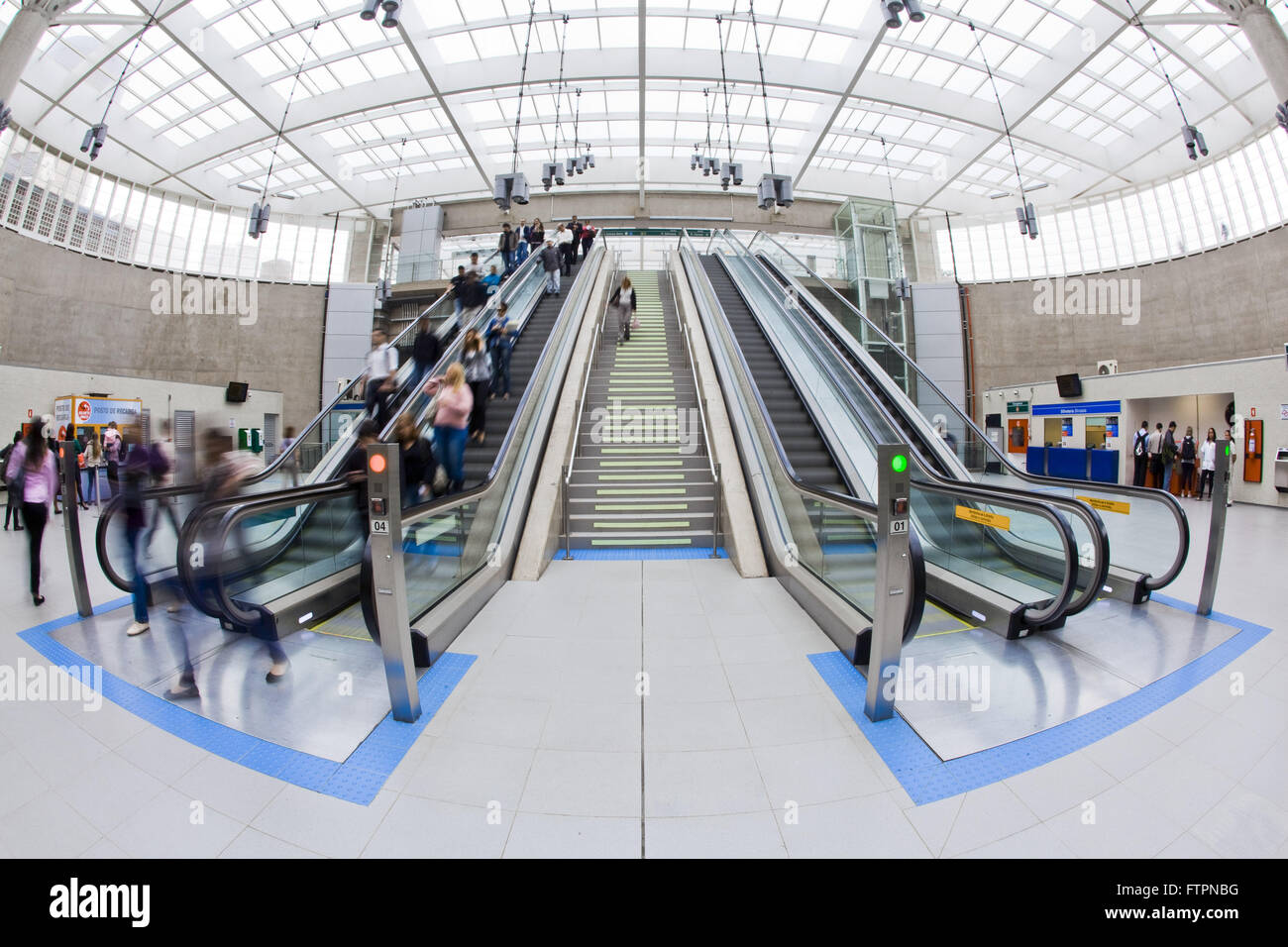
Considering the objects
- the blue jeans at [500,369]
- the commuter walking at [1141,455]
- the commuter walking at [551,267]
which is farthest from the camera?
the commuter walking at [551,267]

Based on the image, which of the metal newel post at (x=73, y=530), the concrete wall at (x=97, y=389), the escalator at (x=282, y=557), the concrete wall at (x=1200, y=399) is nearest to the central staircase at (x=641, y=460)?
the escalator at (x=282, y=557)

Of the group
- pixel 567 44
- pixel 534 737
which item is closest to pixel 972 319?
pixel 567 44

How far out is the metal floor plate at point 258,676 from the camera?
2498 mm

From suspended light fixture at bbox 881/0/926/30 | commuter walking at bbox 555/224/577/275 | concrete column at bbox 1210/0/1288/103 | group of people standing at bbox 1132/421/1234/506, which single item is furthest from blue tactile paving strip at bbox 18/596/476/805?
concrete column at bbox 1210/0/1288/103

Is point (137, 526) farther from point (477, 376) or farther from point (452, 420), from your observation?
point (477, 376)

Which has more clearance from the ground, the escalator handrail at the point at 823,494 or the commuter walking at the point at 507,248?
the commuter walking at the point at 507,248

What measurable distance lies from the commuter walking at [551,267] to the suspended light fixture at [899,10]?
749 centimetres

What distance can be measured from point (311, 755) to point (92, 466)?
39.1ft

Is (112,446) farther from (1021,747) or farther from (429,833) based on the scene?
(1021,747)

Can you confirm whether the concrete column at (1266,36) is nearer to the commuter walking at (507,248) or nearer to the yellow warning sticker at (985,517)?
the yellow warning sticker at (985,517)

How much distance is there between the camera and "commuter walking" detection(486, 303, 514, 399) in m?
7.19

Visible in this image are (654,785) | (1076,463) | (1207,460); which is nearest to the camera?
(654,785)

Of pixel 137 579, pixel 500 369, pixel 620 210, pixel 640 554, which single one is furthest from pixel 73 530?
pixel 620 210

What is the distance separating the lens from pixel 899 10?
7965mm
